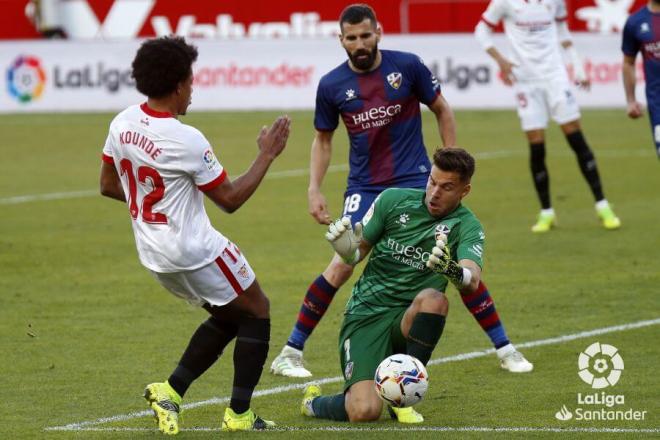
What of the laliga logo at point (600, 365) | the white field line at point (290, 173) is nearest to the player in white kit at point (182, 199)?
the laliga logo at point (600, 365)

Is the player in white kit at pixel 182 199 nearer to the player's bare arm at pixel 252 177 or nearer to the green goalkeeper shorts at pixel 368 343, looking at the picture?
the player's bare arm at pixel 252 177

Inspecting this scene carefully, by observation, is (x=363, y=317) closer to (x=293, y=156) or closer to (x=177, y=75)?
(x=177, y=75)

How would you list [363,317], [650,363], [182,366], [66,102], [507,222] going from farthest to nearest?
[66,102] < [507,222] < [650,363] < [363,317] < [182,366]

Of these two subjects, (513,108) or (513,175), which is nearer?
(513,175)

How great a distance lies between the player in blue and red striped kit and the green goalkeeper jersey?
1.13 metres

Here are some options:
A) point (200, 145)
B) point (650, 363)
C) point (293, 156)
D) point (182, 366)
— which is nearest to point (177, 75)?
point (200, 145)

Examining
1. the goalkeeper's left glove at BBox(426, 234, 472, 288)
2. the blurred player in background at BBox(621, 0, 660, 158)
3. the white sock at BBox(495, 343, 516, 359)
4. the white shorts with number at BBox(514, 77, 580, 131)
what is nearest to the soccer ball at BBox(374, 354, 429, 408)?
the goalkeeper's left glove at BBox(426, 234, 472, 288)

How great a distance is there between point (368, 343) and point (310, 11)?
2896 centimetres

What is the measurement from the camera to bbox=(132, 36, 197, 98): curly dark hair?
6.77 metres

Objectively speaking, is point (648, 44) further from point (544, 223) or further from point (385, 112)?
point (385, 112)

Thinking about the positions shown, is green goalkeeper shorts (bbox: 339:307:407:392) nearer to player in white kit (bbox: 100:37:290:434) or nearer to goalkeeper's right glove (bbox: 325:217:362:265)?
goalkeeper's right glove (bbox: 325:217:362:265)

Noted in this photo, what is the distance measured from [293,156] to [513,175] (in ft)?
14.3

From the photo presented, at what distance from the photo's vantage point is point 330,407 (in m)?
7.50

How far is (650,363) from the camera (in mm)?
8672
